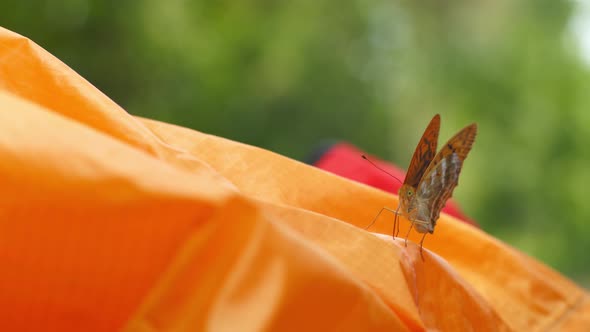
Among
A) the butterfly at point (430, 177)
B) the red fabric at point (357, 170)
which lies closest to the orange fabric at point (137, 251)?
the butterfly at point (430, 177)

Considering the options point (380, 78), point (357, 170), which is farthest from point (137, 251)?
point (380, 78)

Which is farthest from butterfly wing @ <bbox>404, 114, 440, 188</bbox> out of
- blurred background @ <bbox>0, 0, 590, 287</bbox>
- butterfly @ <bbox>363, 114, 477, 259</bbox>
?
blurred background @ <bbox>0, 0, 590, 287</bbox>

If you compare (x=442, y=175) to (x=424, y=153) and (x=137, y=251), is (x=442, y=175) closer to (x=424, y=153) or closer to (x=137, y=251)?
(x=424, y=153)

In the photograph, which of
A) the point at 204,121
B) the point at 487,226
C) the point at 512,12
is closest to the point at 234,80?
the point at 204,121

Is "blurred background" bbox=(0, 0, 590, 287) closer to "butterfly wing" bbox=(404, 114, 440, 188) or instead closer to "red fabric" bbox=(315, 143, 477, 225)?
"red fabric" bbox=(315, 143, 477, 225)

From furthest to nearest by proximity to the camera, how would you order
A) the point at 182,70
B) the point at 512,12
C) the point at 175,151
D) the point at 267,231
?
the point at 512,12 → the point at 182,70 → the point at 175,151 → the point at 267,231

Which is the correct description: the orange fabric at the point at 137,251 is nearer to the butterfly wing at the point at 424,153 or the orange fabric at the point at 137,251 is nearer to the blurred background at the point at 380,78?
the butterfly wing at the point at 424,153

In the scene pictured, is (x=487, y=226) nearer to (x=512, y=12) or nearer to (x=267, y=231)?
(x=512, y=12)
